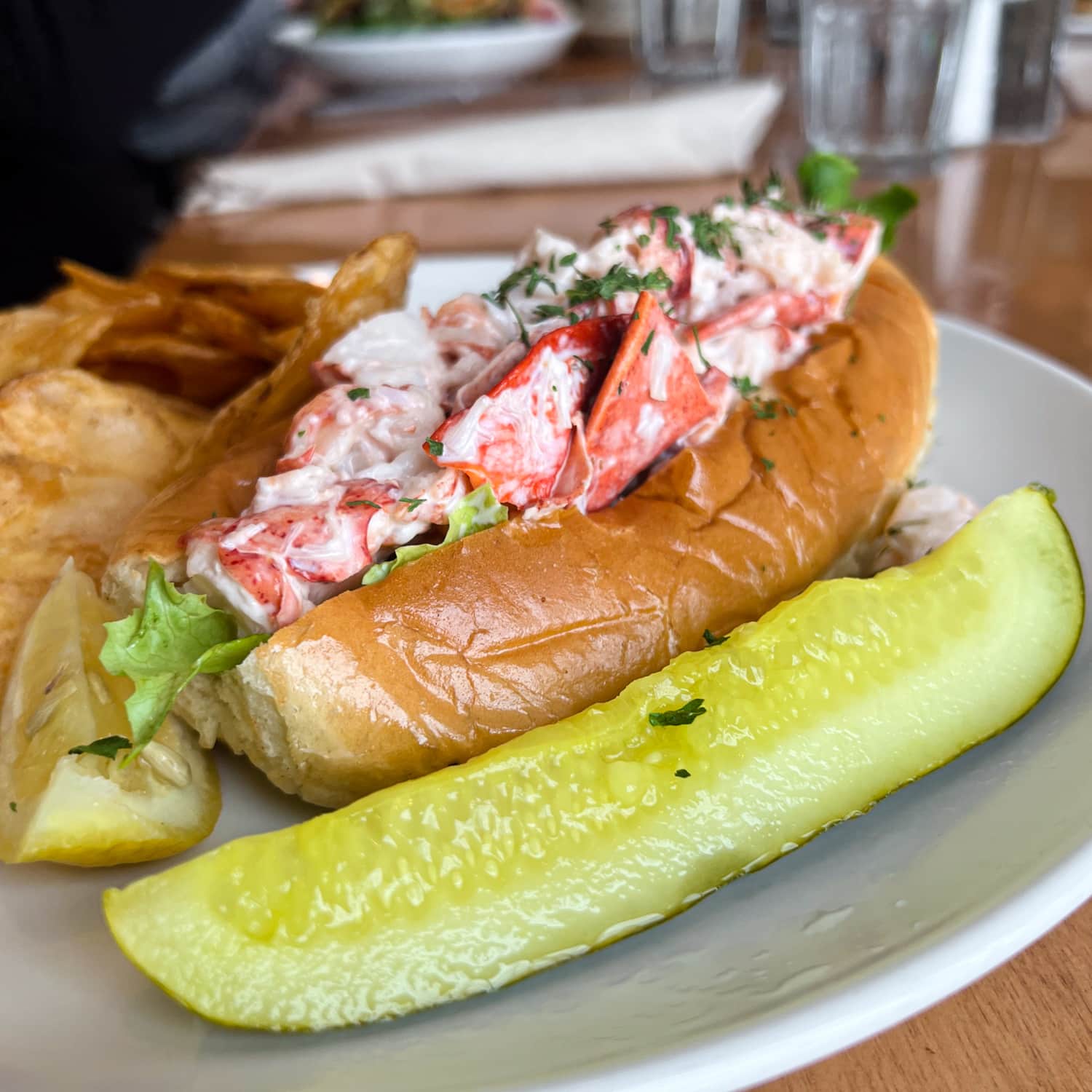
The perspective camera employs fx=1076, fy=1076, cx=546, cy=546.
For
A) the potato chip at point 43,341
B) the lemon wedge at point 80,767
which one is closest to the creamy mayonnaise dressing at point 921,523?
the lemon wedge at point 80,767

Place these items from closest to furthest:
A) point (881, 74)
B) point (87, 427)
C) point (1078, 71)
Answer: point (87, 427) < point (881, 74) < point (1078, 71)

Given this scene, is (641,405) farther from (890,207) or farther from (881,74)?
(881,74)

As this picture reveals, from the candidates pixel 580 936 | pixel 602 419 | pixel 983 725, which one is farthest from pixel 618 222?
pixel 580 936

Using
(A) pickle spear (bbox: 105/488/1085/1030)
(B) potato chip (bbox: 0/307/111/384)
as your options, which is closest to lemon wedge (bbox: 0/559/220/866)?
(A) pickle spear (bbox: 105/488/1085/1030)

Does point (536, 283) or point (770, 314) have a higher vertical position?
point (536, 283)

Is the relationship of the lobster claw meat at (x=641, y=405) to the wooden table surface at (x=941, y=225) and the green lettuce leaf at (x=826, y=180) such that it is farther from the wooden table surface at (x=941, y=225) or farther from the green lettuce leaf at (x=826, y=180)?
the wooden table surface at (x=941, y=225)

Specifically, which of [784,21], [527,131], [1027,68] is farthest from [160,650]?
[784,21]

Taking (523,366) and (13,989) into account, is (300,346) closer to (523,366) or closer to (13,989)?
(523,366)
